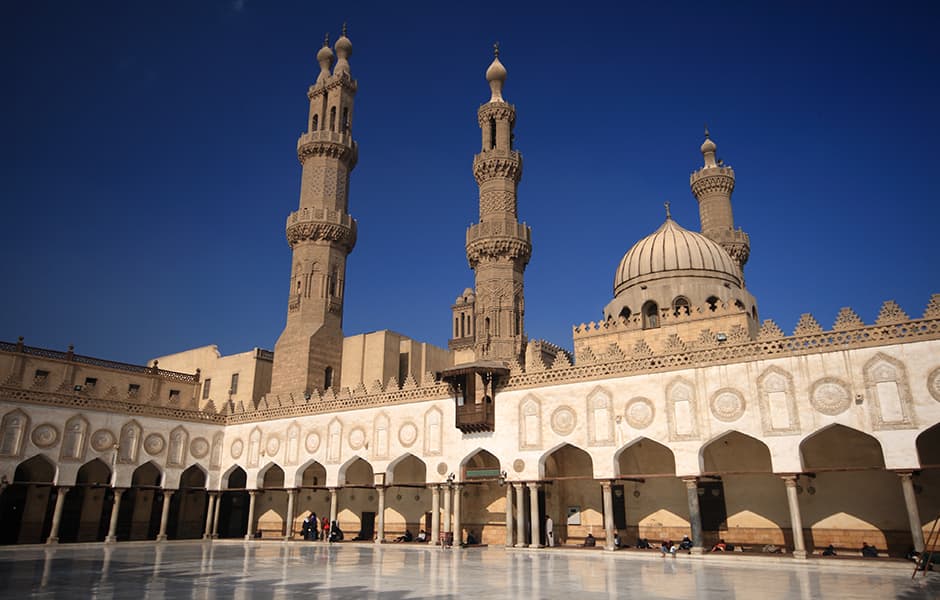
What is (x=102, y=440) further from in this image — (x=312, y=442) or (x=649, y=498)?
(x=649, y=498)

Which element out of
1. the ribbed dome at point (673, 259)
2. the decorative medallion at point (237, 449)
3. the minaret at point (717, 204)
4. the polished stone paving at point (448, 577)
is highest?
the minaret at point (717, 204)

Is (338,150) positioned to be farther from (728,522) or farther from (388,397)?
(728,522)

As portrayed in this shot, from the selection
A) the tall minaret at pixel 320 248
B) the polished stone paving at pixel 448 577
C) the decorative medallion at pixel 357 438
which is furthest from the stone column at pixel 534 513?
the tall minaret at pixel 320 248

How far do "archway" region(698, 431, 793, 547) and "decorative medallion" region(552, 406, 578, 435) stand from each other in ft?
12.9

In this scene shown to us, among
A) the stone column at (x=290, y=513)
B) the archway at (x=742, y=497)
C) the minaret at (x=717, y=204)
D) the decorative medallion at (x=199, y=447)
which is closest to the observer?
the archway at (x=742, y=497)

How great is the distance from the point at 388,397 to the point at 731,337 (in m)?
12.7

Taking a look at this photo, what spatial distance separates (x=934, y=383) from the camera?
1602cm

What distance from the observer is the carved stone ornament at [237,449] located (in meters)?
30.4

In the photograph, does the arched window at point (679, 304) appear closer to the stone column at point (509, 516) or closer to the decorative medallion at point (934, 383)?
the stone column at point (509, 516)

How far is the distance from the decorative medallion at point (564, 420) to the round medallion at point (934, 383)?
30.3 ft

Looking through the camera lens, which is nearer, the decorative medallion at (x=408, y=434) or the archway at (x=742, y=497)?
the archway at (x=742, y=497)

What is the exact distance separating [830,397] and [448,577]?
1085 centimetres

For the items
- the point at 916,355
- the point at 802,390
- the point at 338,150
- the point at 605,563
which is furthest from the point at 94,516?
the point at 916,355

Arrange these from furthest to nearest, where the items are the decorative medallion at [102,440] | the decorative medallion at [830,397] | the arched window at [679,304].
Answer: the decorative medallion at [102,440], the arched window at [679,304], the decorative medallion at [830,397]
